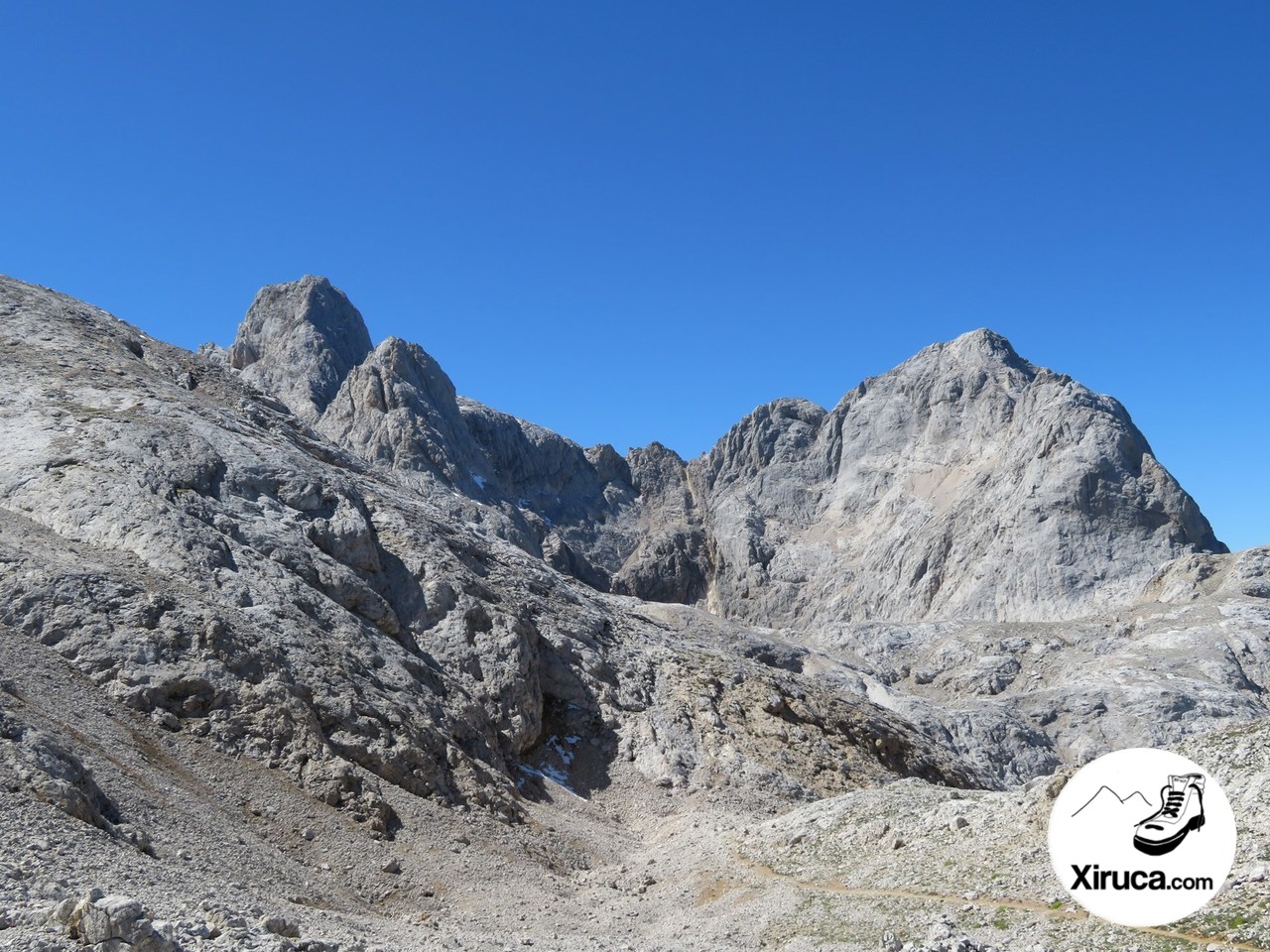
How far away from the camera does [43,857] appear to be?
17922 millimetres

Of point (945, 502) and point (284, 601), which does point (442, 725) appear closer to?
point (284, 601)

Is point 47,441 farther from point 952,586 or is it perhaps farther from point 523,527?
point 952,586

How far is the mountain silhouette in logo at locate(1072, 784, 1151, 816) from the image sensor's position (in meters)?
18.6

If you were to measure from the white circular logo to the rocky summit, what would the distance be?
18.3 inches

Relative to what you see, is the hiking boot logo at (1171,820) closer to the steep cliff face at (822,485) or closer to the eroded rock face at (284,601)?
the eroded rock face at (284,601)

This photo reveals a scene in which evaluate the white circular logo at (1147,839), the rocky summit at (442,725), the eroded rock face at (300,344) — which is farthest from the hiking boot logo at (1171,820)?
the eroded rock face at (300,344)

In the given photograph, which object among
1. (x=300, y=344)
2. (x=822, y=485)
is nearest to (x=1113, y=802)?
(x=822, y=485)

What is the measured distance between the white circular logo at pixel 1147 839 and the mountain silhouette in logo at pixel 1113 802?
0.06 feet

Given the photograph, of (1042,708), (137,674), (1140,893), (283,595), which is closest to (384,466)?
Answer: (1042,708)

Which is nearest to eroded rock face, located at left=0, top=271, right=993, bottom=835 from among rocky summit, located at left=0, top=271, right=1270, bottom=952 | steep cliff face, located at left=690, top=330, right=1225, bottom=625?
rocky summit, located at left=0, top=271, right=1270, bottom=952

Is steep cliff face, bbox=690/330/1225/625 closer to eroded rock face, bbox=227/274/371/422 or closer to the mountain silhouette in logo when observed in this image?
eroded rock face, bbox=227/274/371/422

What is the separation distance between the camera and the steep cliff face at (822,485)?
12088 centimetres

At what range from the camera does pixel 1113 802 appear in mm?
19078

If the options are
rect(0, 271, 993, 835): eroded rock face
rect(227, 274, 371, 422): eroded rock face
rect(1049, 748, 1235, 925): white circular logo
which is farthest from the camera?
rect(227, 274, 371, 422): eroded rock face
